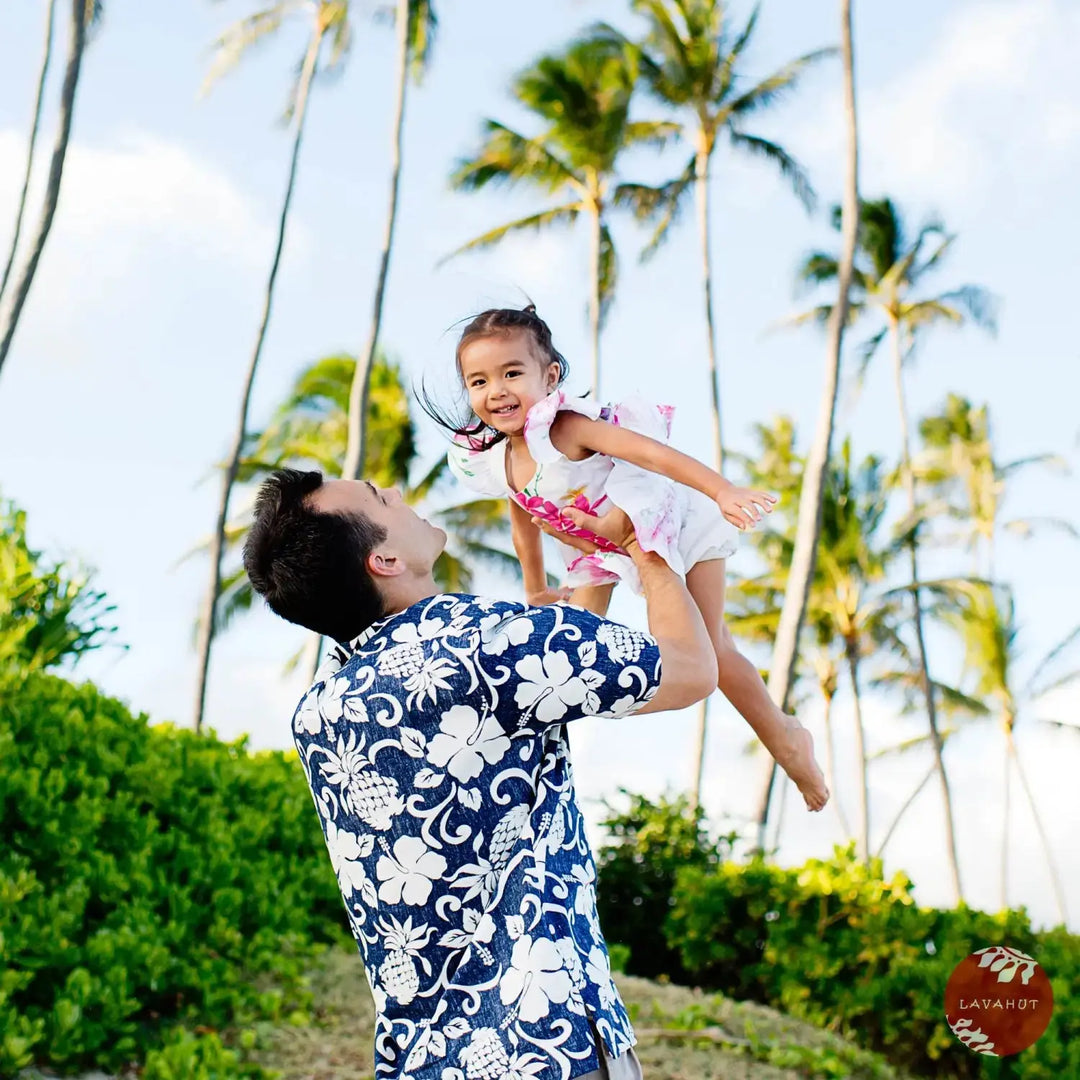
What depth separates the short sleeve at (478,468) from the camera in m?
2.88

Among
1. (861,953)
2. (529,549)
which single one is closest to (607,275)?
(861,953)

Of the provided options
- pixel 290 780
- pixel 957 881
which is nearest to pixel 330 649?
pixel 290 780

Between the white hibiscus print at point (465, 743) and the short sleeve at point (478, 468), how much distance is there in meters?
0.96

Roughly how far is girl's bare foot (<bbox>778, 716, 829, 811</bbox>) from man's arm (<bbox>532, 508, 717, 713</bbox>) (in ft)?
1.94

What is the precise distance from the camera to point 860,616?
911 inches

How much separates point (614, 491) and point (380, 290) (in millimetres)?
14340

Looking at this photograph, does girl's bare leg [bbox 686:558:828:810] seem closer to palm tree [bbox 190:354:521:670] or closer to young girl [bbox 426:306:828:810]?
young girl [bbox 426:306:828:810]

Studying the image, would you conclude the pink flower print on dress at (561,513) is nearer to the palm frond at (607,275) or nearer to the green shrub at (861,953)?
the green shrub at (861,953)

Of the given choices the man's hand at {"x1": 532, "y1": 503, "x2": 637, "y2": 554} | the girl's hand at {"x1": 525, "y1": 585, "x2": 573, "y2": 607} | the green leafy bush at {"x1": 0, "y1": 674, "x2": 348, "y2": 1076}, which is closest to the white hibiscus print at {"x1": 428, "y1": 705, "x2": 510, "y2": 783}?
the man's hand at {"x1": 532, "y1": 503, "x2": 637, "y2": 554}

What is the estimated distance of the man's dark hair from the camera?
2119mm

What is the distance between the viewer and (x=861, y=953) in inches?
320

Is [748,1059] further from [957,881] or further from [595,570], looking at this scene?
[957,881]

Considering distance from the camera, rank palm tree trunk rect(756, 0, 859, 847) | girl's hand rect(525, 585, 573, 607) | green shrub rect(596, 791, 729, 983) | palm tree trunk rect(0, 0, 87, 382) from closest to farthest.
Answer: girl's hand rect(525, 585, 573, 607) < green shrub rect(596, 791, 729, 983) < palm tree trunk rect(0, 0, 87, 382) < palm tree trunk rect(756, 0, 859, 847)

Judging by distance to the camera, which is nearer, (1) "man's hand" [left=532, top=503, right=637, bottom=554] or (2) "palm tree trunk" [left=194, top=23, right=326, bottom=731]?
(1) "man's hand" [left=532, top=503, right=637, bottom=554]
